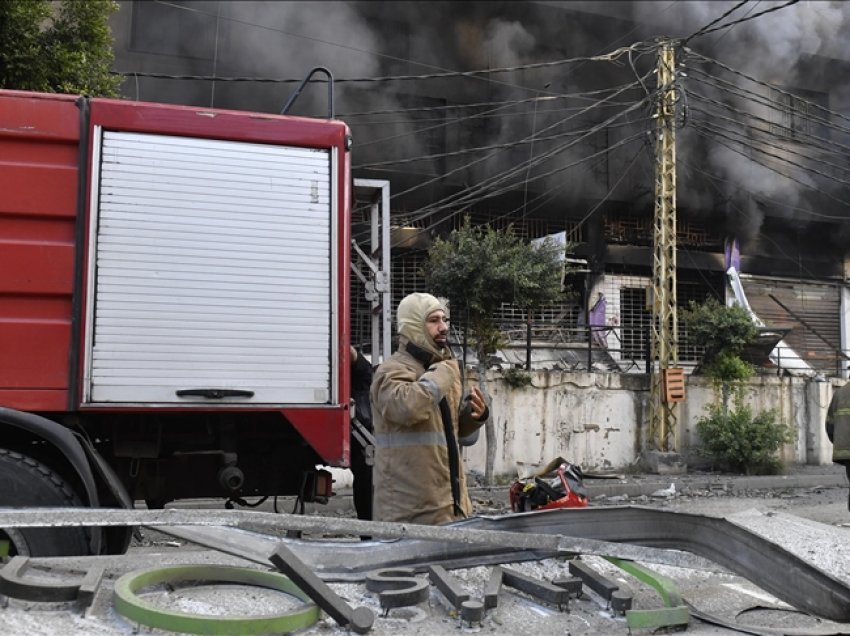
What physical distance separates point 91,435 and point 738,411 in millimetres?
11030

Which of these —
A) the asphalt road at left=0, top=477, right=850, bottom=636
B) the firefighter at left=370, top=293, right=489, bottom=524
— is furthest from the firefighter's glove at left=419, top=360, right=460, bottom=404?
the asphalt road at left=0, top=477, right=850, bottom=636

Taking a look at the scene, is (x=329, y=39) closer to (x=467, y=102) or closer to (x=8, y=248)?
(x=467, y=102)

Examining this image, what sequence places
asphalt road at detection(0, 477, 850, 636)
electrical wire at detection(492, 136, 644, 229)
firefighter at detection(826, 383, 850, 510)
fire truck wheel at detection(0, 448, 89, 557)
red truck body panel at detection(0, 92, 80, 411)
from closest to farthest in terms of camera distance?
asphalt road at detection(0, 477, 850, 636)
fire truck wheel at detection(0, 448, 89, 557)
red truck body panel at detection(0, 92, 80, 411)
firefighter at detection(826, 383, 850, 510)
electrical wire at detection(492, 136, 644, 229)

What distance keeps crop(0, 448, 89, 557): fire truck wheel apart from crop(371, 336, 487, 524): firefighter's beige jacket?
51.2 inches

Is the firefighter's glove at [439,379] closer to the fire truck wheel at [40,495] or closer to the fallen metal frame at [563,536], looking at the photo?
the fallen metal frame at [563,536]

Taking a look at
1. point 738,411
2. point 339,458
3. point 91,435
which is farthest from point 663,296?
point 91,435

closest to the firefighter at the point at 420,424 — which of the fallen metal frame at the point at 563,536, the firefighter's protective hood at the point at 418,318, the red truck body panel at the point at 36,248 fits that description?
the firefighter's protective hood at the point at 418,318

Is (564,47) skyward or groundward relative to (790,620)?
skyward

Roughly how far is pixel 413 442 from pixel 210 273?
1.48 meters

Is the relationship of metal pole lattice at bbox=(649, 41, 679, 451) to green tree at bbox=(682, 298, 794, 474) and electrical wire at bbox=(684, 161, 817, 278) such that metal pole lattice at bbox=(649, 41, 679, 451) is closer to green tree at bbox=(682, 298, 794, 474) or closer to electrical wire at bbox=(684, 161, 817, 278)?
green tree at bbox=(682, 298, 794, 474)

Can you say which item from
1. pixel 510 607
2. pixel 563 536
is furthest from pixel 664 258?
pixel 510 607

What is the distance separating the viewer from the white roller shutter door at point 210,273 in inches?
142

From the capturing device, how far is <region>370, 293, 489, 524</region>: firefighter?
115 inches

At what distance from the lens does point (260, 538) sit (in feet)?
6.66
